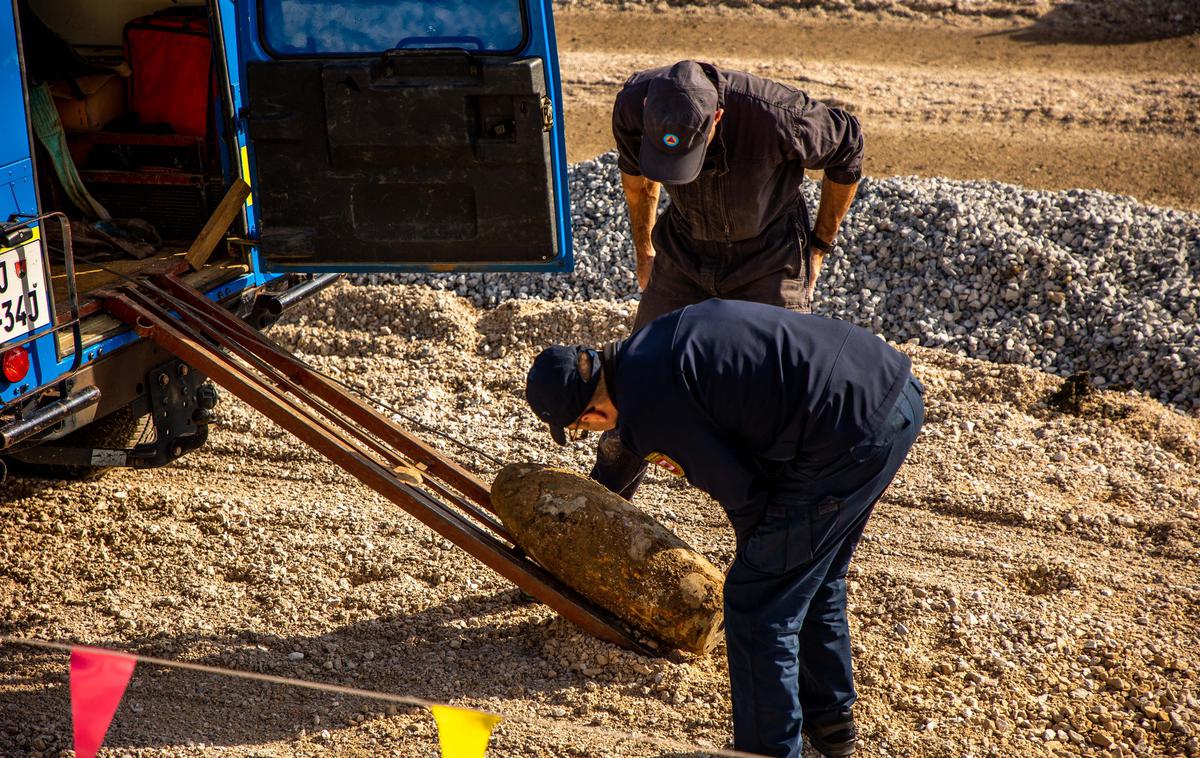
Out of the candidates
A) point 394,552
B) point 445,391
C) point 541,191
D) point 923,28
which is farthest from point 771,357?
point 923,28

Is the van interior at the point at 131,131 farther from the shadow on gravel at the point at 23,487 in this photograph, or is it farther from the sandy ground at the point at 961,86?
the sandy ground at the point at 961,86

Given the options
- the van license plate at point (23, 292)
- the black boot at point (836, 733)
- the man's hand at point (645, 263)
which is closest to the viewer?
the black boot at point (836, 733)

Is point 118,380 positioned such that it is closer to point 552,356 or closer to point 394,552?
point 394,552

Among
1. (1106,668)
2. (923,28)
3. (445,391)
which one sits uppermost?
(923,28)

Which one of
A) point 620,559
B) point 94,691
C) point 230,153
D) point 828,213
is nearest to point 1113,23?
point 828,213

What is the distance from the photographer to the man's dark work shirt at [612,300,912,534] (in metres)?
3.03

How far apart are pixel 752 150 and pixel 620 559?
1605 mm

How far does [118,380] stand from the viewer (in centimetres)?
432

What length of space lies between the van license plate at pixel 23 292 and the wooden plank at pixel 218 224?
832 millimetres

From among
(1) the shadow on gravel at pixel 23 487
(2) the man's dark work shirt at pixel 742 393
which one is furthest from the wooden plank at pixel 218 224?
(2) the man's dark work shirt at pixel 742 393

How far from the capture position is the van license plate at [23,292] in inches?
148

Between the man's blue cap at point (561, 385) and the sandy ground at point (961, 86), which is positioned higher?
the sandy ground at point (961, 86)

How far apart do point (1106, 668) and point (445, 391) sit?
3.72m

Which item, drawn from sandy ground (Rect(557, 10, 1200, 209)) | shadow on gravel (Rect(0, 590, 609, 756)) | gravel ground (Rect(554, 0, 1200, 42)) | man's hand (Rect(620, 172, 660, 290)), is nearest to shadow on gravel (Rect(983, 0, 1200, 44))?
gravel ground (Rect(554, 0, 1200, 42))
